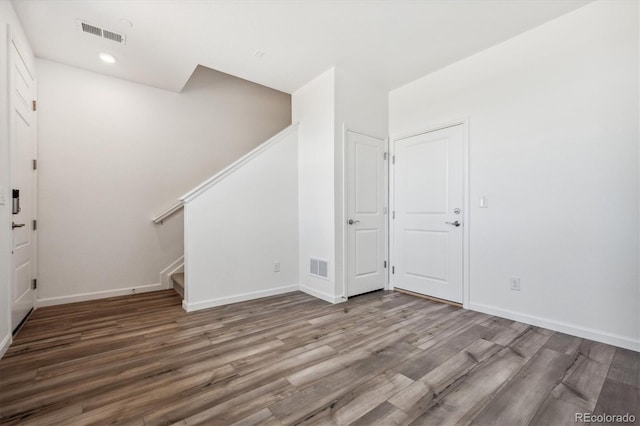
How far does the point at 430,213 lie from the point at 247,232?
2246 millimetres

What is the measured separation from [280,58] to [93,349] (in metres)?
3.26

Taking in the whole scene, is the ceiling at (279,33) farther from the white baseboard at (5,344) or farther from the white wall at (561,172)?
the white baseboard at (5,344)

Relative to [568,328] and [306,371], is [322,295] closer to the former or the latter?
[306,371]

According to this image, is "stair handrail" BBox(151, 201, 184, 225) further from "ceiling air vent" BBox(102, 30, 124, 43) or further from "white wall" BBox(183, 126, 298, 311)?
"ceiling air vent" BBox(102, 30, 124, 43)

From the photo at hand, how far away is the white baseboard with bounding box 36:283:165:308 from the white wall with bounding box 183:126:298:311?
115 centimetres

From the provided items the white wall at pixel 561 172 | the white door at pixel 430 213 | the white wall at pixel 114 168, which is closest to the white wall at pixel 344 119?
the white door at pixel 430 213

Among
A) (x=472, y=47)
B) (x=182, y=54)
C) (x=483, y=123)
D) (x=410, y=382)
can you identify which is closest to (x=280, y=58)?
(x=182, y=54)

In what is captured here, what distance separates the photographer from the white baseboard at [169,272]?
13.0 feet

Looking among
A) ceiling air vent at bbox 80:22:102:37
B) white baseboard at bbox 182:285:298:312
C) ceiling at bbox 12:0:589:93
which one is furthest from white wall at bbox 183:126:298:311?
ceiling air vent at bbox 80:22:102:37

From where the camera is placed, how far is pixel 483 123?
3018 millimetres

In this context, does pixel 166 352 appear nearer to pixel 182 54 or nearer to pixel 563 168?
pixel 182 54

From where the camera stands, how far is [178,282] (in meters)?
3.66

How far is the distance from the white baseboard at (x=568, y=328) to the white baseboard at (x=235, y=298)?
2258 mm

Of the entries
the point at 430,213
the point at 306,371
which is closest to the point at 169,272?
the point at 306,371
